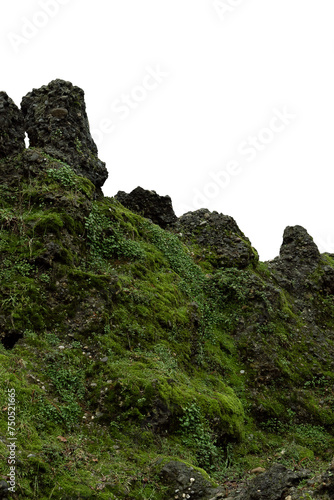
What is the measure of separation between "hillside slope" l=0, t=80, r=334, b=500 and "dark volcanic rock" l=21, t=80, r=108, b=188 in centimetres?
6

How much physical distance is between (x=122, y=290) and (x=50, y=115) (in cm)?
892

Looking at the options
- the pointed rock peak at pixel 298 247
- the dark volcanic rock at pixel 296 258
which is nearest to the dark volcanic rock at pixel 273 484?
the dark volcanic rock at pixel 296 258

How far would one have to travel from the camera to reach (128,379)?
25.8 ft

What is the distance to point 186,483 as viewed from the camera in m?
6.15

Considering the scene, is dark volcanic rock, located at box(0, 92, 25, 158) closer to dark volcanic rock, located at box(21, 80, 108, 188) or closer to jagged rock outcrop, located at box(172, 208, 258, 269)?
dark volcanic rock, located at box(21, 80, 108, 188)

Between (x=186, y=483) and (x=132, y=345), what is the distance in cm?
379

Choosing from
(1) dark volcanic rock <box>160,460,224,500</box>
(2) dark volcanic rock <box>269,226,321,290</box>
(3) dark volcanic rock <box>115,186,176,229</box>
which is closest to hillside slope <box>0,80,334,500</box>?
(1) dark volcanic rock <box>160,460,224,500</box>

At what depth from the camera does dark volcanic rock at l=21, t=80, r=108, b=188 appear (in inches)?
560

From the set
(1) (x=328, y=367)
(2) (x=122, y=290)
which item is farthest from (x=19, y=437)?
(1) (x=328, y=367)

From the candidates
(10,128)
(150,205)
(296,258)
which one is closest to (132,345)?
(150,205)

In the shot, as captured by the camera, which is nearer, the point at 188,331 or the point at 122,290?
the point at 122,290

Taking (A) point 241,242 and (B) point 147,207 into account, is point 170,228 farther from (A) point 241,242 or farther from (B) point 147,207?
(A) point 241,242

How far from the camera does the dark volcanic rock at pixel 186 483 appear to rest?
6.01 meters

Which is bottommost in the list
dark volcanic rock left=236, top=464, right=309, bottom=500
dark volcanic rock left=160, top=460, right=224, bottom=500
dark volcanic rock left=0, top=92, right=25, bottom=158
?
dark volcanic rock left=160, top=460, right=224, bottom=500
